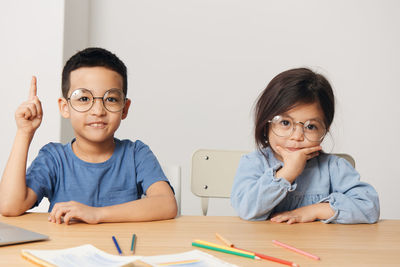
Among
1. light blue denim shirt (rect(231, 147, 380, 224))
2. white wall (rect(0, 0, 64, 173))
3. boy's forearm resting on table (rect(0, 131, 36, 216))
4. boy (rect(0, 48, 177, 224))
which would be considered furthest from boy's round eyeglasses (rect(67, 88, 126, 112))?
white wall (rect(0, 0, 64, 173))

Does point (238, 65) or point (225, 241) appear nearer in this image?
point (225, 241)

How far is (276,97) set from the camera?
1365 millimetres

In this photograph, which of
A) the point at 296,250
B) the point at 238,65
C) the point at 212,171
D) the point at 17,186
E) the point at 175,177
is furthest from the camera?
the point at 238,65

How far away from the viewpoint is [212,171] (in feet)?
5.79

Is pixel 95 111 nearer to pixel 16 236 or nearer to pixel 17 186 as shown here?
pixel 17 186

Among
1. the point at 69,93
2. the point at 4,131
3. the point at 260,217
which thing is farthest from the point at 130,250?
the point at 4,131

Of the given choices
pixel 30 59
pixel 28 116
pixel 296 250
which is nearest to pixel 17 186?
pixel 28 116

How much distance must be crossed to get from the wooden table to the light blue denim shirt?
0.05 m

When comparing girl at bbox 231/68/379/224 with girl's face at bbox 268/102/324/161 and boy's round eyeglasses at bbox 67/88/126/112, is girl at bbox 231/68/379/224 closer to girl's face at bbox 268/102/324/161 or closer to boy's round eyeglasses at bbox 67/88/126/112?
girl's face at bbox 268/102/324/161

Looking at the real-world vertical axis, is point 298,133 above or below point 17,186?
above

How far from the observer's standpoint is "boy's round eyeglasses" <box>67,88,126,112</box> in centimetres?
126

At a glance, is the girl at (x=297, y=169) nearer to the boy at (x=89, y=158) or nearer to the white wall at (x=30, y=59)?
the boy at (x=89, y=158)

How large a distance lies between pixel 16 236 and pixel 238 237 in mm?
450

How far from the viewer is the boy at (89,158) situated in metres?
1.19
